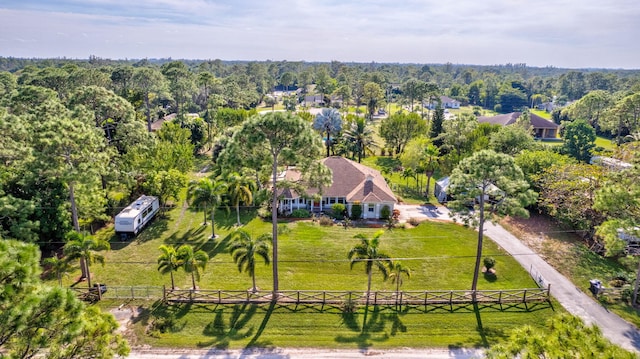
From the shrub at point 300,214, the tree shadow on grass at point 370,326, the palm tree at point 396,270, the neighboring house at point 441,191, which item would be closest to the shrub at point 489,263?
the palm tree at point 396,270

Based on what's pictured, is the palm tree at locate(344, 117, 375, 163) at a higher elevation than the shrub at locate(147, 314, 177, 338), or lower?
higher

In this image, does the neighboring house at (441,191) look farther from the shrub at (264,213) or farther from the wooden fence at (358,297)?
the shrub at (264,213)

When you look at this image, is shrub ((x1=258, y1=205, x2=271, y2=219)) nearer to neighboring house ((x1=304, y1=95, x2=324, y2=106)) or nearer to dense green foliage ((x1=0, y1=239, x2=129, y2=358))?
dense green foliage ((x1=0, y1=239, x2=129, y2=358))

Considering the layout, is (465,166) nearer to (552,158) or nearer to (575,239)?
(575,239)

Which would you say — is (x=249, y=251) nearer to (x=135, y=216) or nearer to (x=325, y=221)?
(x=325, y=221)

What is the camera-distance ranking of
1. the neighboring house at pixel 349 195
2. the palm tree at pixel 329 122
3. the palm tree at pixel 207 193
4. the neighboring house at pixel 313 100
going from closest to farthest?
1. the palm tree at pixel 207 193
2. the neighboring house at pixel 349 195
3. the palm tree at pixel 329 122
4. the neighboring house at pixel 313 100

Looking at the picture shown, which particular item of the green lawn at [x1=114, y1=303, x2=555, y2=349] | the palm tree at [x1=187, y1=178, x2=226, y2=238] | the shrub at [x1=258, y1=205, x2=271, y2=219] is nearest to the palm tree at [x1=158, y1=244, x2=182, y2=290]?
the green lawn at [x1=114, y1=303, x2=555, y2=349]
